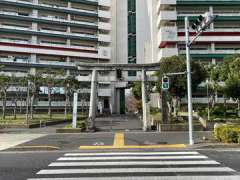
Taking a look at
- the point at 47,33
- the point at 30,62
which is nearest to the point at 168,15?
the point at 47,33

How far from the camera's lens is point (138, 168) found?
10.9 metres

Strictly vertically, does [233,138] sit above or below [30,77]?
below

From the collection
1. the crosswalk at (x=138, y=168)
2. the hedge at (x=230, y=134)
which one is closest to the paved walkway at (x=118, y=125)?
the hedge at (x=230, y=134)

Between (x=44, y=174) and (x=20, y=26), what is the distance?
64.4 metres

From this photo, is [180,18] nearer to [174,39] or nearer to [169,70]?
[174,39]

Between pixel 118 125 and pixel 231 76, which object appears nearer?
pixel 231 76

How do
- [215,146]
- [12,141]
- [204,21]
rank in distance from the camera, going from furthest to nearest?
[12,141]
[215,146]
[204,21]

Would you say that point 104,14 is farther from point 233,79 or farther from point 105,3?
point 233,79

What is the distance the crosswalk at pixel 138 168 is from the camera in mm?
9602

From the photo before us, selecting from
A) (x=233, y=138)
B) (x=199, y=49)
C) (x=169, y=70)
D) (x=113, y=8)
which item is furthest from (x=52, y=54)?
(x=233, y=138)

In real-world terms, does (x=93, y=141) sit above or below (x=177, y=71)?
below

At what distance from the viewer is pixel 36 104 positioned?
6844 cm

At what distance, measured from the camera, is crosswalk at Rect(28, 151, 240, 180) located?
9.60m

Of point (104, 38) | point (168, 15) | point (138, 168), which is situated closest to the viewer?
point (138, 168)
